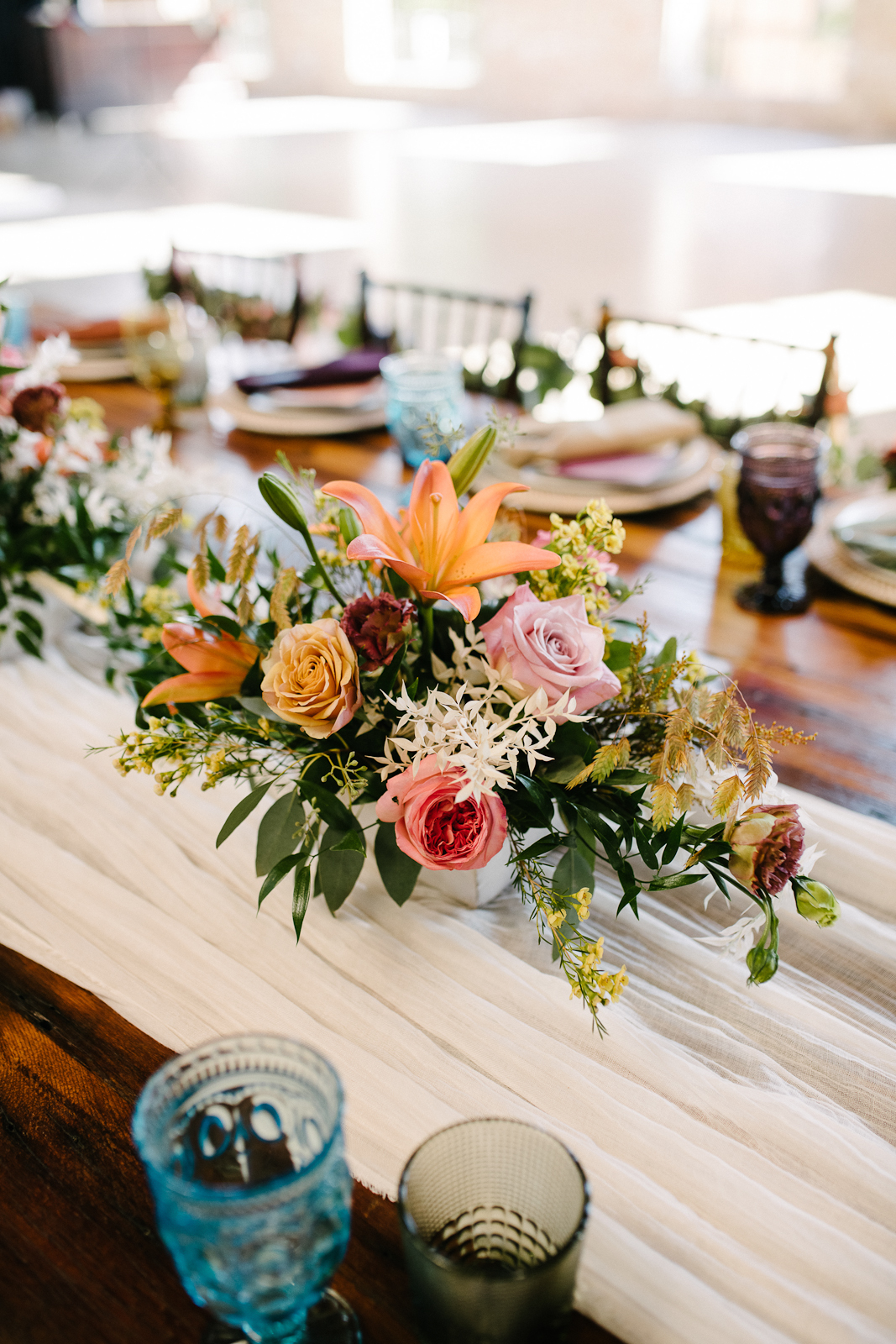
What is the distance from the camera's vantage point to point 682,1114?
2.31ft

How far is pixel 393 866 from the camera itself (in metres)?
0.82

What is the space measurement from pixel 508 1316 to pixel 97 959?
0.44m

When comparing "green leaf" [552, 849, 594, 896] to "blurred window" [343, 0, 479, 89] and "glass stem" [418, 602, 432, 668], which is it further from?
"blurred window" [343, 0, 479, 89]

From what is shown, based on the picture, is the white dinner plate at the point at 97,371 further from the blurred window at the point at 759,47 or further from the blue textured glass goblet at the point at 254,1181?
the blurred window at the point at 759,47

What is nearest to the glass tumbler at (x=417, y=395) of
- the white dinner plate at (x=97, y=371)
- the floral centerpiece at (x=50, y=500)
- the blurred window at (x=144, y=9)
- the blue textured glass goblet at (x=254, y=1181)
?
the floral centerpiece at (x=50, y=500)

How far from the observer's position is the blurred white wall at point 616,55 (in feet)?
33.2

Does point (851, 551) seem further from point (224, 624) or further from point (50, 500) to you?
point (50, 500)

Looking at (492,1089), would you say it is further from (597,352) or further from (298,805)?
(597,352)

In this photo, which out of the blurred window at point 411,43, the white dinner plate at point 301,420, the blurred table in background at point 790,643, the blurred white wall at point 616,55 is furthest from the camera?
the blurred window at point 411,43

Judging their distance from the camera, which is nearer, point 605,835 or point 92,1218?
point 92,1218

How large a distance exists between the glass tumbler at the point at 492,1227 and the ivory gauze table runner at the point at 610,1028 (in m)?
0.06

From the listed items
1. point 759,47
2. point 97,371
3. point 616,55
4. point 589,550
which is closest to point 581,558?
point 589,550

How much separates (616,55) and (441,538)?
1243 cm

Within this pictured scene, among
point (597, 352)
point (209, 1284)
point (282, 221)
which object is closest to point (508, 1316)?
point (209, 1284)
